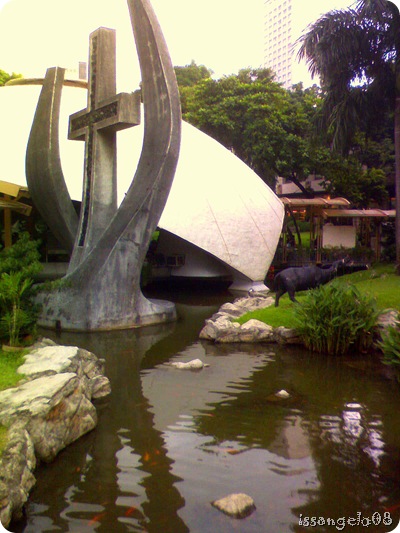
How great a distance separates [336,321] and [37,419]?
503cm

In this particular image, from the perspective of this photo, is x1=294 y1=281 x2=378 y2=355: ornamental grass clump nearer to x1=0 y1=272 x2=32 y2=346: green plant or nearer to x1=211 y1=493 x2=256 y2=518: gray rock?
x1=0 y1=272 x2=32 y2=346: green plant

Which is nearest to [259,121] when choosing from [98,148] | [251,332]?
[98,148]

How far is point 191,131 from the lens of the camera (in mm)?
17984

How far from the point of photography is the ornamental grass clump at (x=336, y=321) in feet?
26.2

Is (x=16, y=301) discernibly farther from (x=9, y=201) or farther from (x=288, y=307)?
(x=9, y=201)

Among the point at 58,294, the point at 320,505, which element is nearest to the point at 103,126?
the point at 58,294

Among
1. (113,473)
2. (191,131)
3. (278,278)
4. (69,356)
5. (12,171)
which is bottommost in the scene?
(113,473)

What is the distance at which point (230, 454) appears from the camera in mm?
4406

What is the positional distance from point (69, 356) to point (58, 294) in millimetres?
4773

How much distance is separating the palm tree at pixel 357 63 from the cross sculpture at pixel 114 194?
5.05 metres

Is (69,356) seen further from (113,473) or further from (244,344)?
(244,344)

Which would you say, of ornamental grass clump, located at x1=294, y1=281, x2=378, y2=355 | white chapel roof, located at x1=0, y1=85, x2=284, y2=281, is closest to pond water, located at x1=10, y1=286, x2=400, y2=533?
ornamental grass clump, located at x1=294, y1=281, x2=378, y2=355

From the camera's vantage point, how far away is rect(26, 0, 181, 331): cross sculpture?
10.1 meters

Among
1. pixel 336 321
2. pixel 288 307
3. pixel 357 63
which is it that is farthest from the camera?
pixel 357 63
